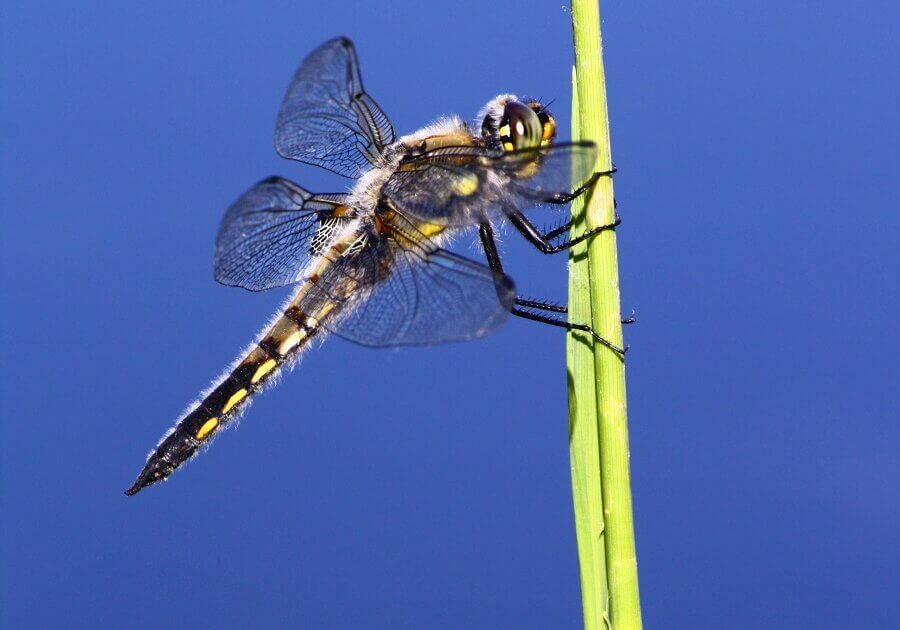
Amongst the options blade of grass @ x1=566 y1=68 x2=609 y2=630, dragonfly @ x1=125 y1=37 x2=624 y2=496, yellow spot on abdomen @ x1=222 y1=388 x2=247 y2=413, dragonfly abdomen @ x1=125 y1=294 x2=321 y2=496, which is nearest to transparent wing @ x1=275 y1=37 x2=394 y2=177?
dragonfly @ x1=125 y1=37 x2=624 y2=496

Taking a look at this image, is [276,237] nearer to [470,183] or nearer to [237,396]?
[237,396]

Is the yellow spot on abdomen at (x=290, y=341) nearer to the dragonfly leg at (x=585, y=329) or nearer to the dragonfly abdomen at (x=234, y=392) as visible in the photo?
the dragonfly abdomen at (x=234, y=392)

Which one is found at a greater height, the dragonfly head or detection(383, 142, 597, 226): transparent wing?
the dragonfly head

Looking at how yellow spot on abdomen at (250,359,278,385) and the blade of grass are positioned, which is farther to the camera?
yellow spot on abdomen at (250,359,278,385)

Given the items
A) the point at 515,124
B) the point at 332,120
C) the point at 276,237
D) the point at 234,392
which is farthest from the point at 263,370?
the point at 515,124

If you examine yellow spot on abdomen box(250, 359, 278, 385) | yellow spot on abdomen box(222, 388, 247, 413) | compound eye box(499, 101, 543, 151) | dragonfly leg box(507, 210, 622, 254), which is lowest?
yellow spot on abdomen box(222, 388, 247, 413)

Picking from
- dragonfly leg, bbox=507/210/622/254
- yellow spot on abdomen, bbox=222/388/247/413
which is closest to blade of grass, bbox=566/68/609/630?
dragonfly leg, bbox=507/210/622/254

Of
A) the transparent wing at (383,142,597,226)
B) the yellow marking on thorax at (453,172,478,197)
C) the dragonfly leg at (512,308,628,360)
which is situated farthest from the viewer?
the yellow marking on thorax at (453,172,478,197)

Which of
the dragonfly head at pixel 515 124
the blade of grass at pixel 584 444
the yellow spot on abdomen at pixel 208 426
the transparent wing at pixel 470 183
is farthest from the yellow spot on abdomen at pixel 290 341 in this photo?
the blade of grass at pixel 584 444

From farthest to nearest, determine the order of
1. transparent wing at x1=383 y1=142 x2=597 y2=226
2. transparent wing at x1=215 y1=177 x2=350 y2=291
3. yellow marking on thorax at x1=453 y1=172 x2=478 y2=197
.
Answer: transparent wing at x1=215 y1=177 x2=350 y2=291 → yellow marking on thorax at x1=453 y1=172 x2=478 y2=197 → transparent wing at x1=383 y1=142 x2=597 y2=226

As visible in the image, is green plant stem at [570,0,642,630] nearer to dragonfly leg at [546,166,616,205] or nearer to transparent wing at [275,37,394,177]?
dragonfly leg at [546,166,616,205]
